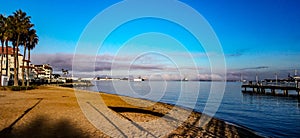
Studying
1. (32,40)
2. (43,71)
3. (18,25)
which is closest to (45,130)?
(18,25)

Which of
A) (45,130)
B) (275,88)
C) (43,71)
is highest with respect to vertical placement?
(43,71)

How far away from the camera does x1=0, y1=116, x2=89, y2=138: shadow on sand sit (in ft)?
35.9

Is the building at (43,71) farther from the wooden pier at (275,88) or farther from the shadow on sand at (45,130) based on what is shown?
the shadow on sand at (45,130)

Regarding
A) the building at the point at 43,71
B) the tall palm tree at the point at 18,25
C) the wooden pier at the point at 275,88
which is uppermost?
the tall palm tree at the point at 18,25

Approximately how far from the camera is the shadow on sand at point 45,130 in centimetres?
1095

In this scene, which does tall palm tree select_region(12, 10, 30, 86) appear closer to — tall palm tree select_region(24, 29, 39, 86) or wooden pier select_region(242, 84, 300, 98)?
tall palm tree select_region(24, 29, 39, 86)

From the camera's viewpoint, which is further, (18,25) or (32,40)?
(32,40)

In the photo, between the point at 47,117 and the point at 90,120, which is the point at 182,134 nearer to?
the point at 90,120

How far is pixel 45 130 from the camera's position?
11984mm

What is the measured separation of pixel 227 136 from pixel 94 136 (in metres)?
7.71

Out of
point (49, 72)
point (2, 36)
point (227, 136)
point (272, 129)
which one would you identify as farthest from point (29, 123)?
point (49, 72)

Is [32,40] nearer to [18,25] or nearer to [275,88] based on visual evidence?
[18,25]

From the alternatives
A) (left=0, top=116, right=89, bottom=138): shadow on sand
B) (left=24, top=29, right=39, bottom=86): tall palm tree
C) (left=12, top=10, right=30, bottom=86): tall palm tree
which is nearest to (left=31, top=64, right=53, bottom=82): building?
(left=24, top=29, right=39, bottom=86): tall palm tree

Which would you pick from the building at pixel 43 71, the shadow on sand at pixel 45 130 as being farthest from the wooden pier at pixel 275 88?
the building at pixel 43 71
